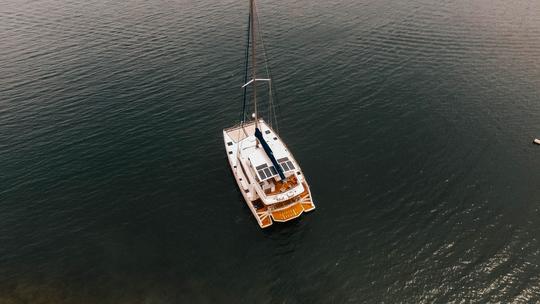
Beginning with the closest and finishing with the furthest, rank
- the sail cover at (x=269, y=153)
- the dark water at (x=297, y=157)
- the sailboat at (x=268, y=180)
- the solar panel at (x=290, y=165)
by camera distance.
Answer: the dark water at (x=297, y=157) → the sailboat at (x=268, y=180) → the sail cover at (x=269, y=153) → the solar panel at (x=290, y=165)

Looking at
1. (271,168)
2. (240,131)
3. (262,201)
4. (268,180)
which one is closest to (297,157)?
(240,131)

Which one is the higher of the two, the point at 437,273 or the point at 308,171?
the point at 308,171

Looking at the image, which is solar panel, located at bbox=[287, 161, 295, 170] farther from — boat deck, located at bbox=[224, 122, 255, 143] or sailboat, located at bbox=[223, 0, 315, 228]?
boat deck, located at bbox=[224, 122, 255, 143]

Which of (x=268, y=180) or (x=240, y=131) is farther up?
(x=240, y=131)

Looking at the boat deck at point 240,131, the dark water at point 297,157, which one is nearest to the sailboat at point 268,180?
the dark water at point 297,157

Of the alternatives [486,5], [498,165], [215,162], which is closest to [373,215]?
[498,165]

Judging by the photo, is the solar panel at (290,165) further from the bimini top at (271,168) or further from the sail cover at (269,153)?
the sail cover at (269,153)

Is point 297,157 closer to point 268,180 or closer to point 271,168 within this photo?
point 271,168

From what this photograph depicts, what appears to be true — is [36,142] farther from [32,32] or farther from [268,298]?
[32,32]
